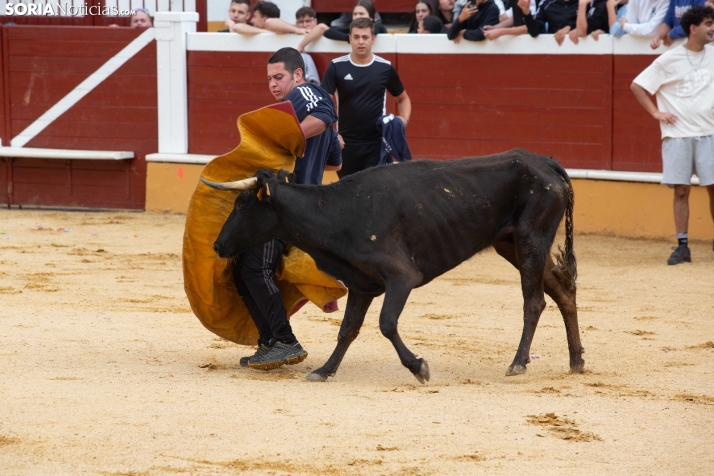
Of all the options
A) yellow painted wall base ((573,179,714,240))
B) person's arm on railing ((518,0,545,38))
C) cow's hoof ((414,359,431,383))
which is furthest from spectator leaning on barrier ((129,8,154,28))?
cow's hoof ((414,359,431,383))

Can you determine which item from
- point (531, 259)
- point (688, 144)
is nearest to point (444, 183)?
point (531, 259)

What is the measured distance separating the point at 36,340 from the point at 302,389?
5.34 ft

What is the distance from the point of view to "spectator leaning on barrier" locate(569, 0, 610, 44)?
30.1ft

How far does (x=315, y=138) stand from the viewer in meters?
4.95

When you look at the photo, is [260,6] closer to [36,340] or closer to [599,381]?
[36,340]

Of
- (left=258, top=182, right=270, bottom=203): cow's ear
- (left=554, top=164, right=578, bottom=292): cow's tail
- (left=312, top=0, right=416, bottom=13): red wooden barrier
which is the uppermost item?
(left=312, top=0, right=416, bottom=13): red wooden barrier

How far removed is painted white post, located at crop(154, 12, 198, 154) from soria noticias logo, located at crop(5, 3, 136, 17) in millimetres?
658

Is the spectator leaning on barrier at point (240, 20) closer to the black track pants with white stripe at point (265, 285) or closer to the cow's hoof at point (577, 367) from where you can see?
the black track pants with white stripe at point (265, 285)

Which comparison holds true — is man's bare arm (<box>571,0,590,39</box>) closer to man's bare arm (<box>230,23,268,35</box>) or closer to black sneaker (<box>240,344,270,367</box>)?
man's bare arm (<box>230,23,268,35</box>)

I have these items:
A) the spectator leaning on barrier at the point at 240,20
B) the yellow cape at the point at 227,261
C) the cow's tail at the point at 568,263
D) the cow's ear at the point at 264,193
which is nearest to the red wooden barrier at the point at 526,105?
the spectator leaning on barrier at the point at 240,20

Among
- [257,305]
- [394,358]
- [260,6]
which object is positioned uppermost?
[260,6]

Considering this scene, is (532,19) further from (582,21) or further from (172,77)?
(172,77)

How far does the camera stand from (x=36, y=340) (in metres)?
5.42

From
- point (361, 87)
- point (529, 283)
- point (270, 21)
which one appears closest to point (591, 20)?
point (361, 87)
